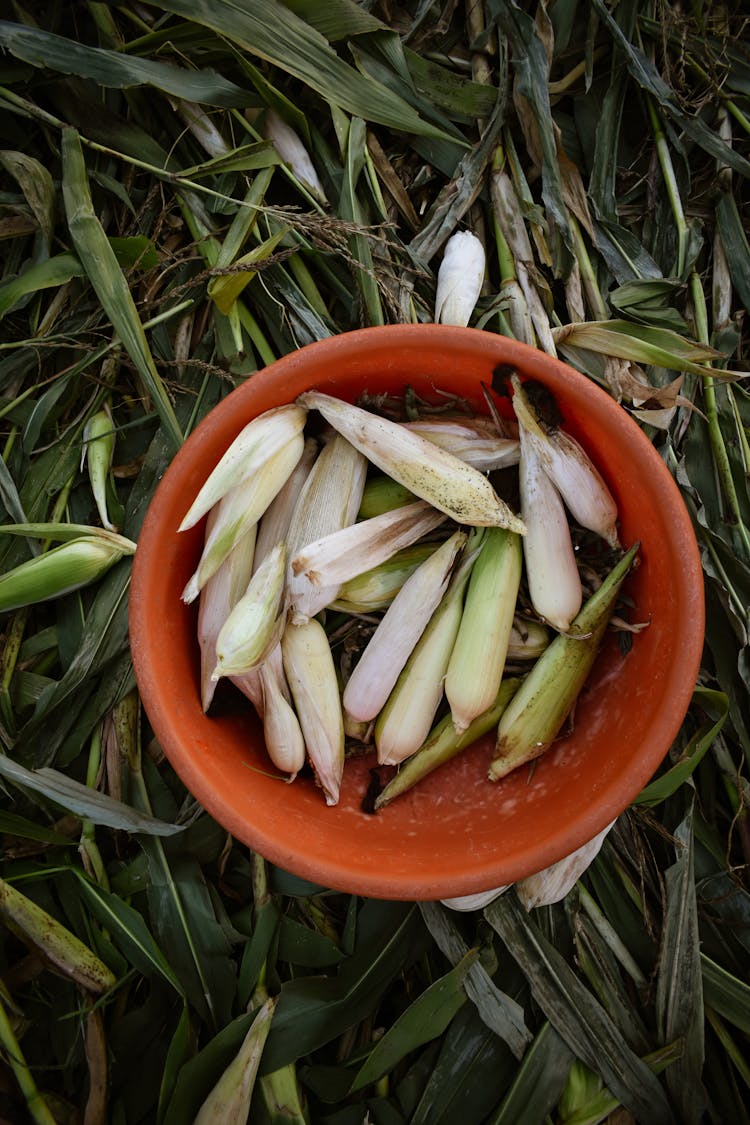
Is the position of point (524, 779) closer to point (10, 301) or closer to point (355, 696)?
point (355, 696)

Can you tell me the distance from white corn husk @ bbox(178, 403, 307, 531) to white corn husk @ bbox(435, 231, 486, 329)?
23cm

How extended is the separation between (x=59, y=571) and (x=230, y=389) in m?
0.28

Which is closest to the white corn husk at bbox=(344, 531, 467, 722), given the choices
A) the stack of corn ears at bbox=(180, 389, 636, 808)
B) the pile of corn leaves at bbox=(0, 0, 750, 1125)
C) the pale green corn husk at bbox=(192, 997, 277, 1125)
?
the stack of corn ears at bbox=(180, 389, 636, 808)

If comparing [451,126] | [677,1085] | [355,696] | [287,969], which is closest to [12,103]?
[451,126]

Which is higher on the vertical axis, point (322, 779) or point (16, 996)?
point (322, 779)

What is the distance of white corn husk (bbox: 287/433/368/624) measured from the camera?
2.42 ft

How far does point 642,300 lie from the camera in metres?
0.93

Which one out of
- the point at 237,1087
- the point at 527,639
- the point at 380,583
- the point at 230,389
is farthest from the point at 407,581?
the point at 237,1087

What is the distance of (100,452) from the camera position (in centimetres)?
88

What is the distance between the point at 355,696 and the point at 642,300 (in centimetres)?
58

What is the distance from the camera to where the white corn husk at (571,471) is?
741 mm

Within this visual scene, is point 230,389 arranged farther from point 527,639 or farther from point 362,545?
point 527,639

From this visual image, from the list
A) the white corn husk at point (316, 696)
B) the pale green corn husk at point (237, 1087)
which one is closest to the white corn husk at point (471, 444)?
A: the white corn husk at point (316, 696)

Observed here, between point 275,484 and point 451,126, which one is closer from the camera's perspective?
point 275,484
